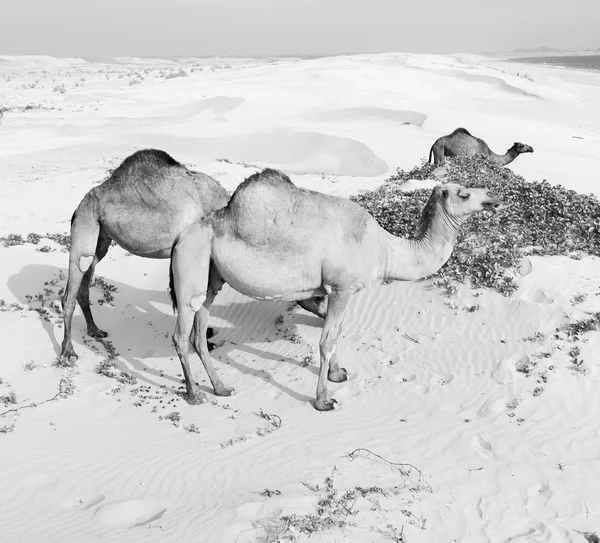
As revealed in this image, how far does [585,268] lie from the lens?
9625 millimetres

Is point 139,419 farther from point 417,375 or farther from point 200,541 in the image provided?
point 417,375

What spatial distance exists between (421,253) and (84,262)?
486cm

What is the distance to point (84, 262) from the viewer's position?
9.26 metres

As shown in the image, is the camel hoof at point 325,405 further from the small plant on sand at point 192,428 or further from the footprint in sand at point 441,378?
the small plant on sand at point 192,428

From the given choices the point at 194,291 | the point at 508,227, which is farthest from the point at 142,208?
the point at 508,227

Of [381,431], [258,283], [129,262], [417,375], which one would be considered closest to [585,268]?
[417,375]

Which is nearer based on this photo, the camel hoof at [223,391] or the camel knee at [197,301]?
the camel knee at [197,301]

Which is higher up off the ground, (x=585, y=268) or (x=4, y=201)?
(x=585, y=268)

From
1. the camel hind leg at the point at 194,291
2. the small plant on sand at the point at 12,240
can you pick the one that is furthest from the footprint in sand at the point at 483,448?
the small plant on sand at the point at 12,240

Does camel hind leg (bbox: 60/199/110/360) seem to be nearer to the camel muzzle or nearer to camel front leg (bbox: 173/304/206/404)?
camel front leg (bbox: 173/304/206/404)

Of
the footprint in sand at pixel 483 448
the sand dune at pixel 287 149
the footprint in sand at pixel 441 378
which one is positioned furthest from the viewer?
the sand dune at pixel 287 149

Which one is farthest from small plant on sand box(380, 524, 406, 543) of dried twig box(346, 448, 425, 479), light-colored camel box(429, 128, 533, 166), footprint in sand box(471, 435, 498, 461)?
light-colored camel box(429, 128, 533, 166)

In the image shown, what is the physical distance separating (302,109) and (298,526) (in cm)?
3346

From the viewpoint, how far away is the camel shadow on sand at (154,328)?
9047 millimetres
